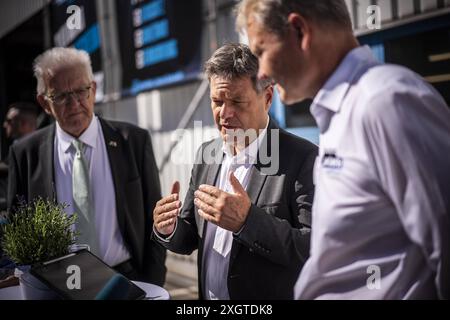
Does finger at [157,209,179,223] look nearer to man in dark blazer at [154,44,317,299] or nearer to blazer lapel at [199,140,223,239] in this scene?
man in dark blazer at [154,44,317,299]

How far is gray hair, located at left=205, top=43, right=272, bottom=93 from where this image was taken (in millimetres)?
1593

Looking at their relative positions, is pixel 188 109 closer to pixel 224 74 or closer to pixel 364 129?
pixel 224 74

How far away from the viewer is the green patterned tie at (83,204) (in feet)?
6.46

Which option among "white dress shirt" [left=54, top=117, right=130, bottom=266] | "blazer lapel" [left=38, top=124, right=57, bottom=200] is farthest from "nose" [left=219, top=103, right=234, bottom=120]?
"blazer lapel" [left=38, top=124, right=57, bottom=200]

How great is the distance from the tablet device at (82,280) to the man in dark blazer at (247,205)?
310 mm

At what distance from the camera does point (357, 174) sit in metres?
0.91

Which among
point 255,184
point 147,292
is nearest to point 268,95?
point 255,184

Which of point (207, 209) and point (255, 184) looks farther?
point (255, 184)

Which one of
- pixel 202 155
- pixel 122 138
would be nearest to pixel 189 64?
pixel 122 138

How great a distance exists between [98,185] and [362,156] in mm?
1433

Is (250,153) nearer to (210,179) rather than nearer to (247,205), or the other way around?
(210,179)

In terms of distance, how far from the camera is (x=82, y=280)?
1218 mm

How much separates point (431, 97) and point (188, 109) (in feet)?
14.0
